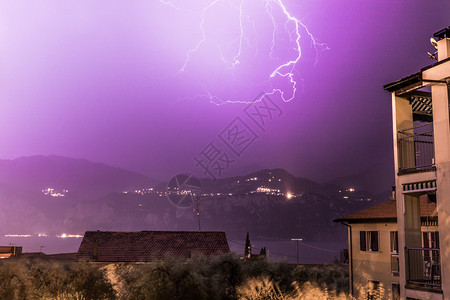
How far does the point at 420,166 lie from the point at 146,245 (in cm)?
3100

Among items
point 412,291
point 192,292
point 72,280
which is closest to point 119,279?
point 72,280

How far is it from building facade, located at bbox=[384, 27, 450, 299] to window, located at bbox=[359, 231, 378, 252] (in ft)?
33.7

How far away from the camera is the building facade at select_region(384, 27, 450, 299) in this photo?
12.1 metres

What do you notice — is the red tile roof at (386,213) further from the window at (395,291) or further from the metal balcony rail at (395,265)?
the window at (395,291)

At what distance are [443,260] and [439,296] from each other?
3.29 ft

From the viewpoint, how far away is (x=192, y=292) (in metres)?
20.8

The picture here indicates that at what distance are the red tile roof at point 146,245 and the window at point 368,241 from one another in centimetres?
1555

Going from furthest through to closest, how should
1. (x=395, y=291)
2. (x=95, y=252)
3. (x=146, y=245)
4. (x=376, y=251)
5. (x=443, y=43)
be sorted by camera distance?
(x=146, y=245) < (x=95, y=252) < (x=376, y=251) < (x=395, y=291) < (x=443, y=43)

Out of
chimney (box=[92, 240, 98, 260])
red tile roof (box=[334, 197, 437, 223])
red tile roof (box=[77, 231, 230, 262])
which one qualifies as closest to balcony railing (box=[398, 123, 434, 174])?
red tile roof (box=[334, 197, 437, 223])

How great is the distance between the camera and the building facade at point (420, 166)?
12055mm

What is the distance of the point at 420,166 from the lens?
43.6 ft

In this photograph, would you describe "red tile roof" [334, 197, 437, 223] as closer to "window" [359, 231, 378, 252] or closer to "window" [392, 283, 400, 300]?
"window" [359, 231, 378, 252]

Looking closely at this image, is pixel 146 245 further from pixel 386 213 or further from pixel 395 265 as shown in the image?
pixel 395 265

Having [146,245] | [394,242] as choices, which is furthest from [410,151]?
[146,245]
